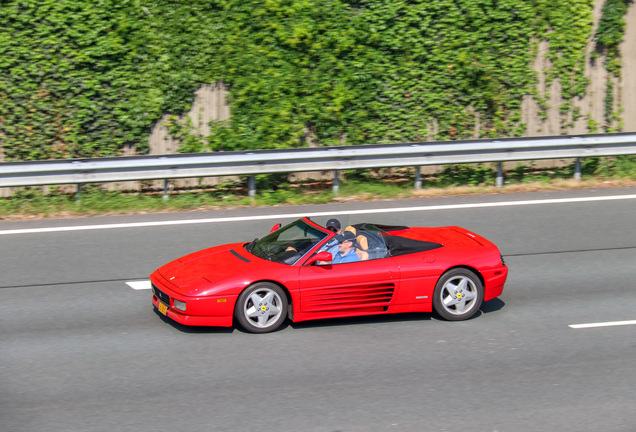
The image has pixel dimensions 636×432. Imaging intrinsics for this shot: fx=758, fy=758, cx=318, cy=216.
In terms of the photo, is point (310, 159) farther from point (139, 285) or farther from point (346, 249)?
point (346, 249)

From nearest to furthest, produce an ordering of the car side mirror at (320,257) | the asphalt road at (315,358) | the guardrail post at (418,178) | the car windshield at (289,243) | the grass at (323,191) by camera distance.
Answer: the asphalt road at (315,358) < the car side mirror at (320,257) < the car windshield at (289,243) < the grass at (323,191) < the guardrail post at (418,178)

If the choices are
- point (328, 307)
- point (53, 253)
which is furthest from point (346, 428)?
point (53, 253)

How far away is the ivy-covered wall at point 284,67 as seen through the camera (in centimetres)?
1362

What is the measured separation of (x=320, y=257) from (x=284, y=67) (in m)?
7.30

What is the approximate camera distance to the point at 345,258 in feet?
26.7

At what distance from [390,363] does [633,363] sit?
229 cm

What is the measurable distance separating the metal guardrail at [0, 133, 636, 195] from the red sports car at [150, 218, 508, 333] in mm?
4668

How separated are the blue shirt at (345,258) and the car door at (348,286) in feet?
0.25

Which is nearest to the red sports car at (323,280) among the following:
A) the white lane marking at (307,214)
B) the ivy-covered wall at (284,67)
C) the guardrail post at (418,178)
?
the white lane marking at (307,214)

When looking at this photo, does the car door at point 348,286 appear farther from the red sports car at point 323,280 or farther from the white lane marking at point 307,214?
the white lane marking at point 307,214

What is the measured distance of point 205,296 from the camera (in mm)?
7555

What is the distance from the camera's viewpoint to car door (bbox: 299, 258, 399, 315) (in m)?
7.84

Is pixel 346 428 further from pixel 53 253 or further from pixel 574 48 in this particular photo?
pixel 574 48

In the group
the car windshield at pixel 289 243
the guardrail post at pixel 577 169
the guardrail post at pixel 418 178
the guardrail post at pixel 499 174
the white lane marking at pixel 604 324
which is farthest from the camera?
the guardrail post at pixel 577 169
